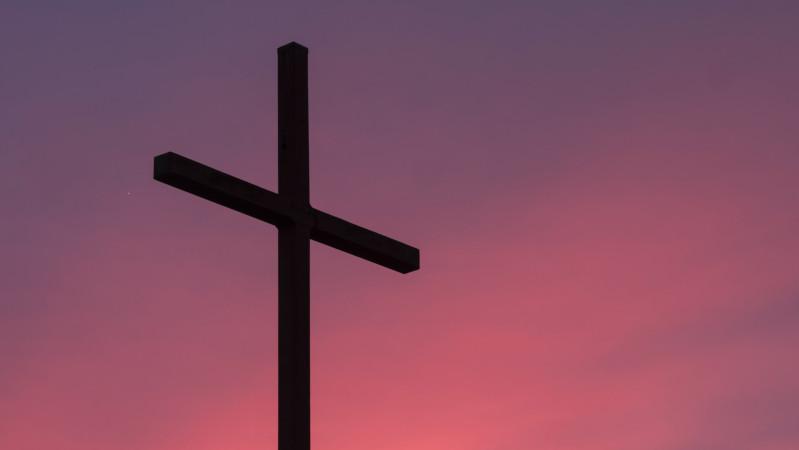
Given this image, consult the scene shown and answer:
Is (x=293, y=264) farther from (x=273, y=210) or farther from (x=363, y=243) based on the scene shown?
(x=363, y=243)

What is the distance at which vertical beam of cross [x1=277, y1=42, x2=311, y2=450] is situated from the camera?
10.3 meters

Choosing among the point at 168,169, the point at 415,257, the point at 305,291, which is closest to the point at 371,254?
the point at 415,257

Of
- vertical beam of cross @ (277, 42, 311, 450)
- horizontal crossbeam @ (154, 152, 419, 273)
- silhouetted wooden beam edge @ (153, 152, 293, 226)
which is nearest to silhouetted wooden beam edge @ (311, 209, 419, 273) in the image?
horizontal crossbeam @ (154, 152, 419, 273)

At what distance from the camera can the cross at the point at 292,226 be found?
1027cm

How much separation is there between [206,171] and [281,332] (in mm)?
1197

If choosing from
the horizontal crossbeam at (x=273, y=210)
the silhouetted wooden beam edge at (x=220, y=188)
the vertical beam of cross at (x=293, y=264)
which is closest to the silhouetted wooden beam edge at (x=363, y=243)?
the horizontal crossbeam at (x=273, y=210)

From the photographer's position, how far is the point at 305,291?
10711 mm

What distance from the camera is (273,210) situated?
10.8 m

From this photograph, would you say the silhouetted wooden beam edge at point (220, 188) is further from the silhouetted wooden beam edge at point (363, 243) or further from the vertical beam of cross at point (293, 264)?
the silhouetted wooden beam edge at point (363, 243)

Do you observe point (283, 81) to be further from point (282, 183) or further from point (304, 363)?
point (304, 363)

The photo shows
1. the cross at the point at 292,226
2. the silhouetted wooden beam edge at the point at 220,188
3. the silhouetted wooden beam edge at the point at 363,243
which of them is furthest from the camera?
the silhouetted wooden beam edge at the point at 363,243

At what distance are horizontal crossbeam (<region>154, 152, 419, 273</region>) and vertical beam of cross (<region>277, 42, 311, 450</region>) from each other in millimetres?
128

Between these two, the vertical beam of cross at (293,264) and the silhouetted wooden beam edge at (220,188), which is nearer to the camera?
the silhouetted wooden beam edge at (220,188)

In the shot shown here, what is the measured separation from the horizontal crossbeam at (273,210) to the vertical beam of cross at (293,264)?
13 centimetres
